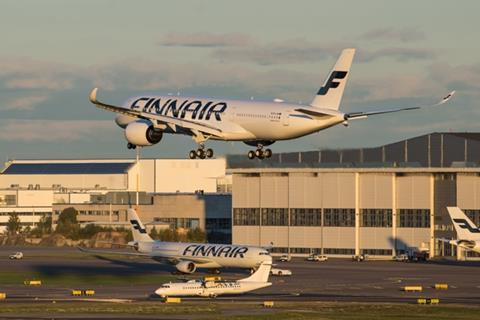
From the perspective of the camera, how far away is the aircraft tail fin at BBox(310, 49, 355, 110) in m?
105

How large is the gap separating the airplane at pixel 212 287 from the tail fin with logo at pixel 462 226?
47.8m

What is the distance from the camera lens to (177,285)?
137750 mm

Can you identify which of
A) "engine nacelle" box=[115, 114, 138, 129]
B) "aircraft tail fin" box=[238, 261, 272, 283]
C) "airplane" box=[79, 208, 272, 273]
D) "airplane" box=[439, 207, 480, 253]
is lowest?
"aircraft tail fin" box=[238, 261, 272, 283]

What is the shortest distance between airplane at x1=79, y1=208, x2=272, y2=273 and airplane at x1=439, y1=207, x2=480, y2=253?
30215mm

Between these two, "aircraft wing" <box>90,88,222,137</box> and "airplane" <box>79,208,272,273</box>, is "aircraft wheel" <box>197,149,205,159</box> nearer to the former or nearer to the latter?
"aircraft wing" <box>90,88,222,137</box>

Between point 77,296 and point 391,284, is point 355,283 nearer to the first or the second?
point 391,284

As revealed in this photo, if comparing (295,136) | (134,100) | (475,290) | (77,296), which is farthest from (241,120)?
(475,290)

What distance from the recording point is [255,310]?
124188mm

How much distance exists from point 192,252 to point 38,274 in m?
21.7

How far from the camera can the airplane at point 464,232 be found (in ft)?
604

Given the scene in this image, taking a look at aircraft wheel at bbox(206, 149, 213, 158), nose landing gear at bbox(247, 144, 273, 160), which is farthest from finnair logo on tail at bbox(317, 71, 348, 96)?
aircraft wheel at bbox(206, 149, 213, 158)

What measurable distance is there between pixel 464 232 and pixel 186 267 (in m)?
40.1

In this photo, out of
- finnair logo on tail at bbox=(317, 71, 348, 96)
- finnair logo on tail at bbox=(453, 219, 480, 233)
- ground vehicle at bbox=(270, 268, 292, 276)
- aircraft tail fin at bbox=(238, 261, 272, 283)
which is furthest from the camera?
finnair logo on tail at bbox=(453, 219, 480, 233)

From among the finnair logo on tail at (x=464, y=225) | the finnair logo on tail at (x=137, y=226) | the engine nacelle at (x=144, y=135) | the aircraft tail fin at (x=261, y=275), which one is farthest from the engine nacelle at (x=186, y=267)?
the engine nacelle at (x=144, y=135)
